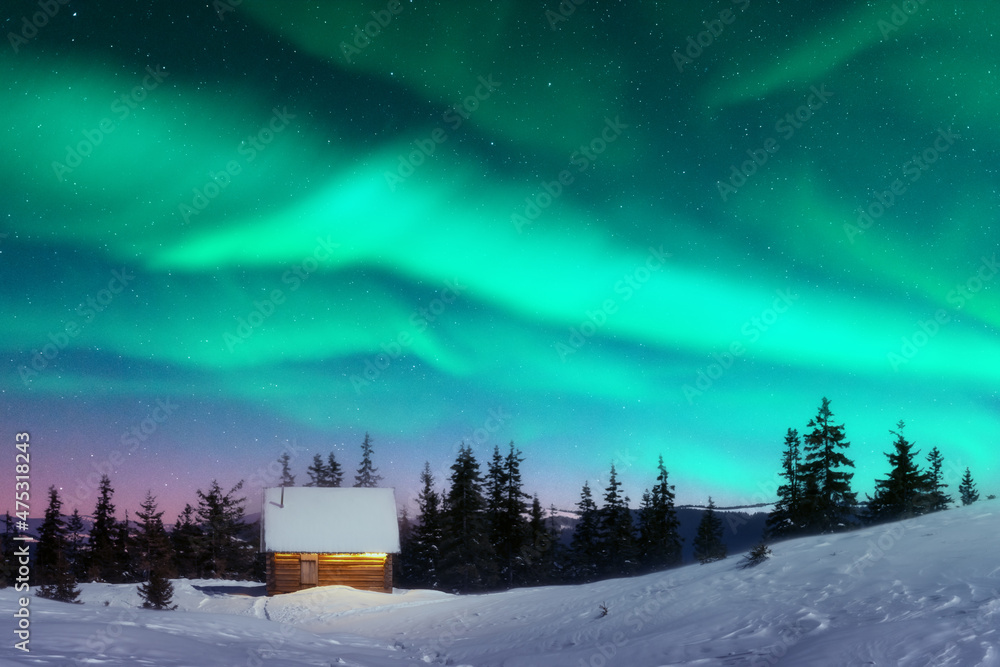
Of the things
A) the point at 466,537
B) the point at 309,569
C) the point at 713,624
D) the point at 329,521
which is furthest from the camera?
the point at 466,537

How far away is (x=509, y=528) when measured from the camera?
55.7 metres

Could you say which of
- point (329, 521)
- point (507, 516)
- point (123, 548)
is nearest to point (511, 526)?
point (507, 516)

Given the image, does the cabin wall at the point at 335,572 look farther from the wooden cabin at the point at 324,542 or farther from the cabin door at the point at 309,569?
the cabin door at the point at 309,569

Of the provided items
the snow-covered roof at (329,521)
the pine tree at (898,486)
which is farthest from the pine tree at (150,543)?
the pine tree at (898,486)

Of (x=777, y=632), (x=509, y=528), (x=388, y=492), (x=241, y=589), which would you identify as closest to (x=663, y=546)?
(x=509, y=528)

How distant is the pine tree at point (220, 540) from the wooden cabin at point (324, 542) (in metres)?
25.6

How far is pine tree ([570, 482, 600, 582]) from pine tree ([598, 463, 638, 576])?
0.57m

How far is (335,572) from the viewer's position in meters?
37.4

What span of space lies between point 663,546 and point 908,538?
157 feet

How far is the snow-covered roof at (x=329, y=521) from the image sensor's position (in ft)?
123

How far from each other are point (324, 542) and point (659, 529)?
109 ft

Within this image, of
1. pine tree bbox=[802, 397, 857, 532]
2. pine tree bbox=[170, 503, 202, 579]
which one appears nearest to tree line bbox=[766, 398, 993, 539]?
pine tree bbox=[802, 397, 857, 532]

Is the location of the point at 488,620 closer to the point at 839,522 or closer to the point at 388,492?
the point at 388,492

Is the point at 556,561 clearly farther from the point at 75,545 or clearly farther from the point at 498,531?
the point at 75,545
